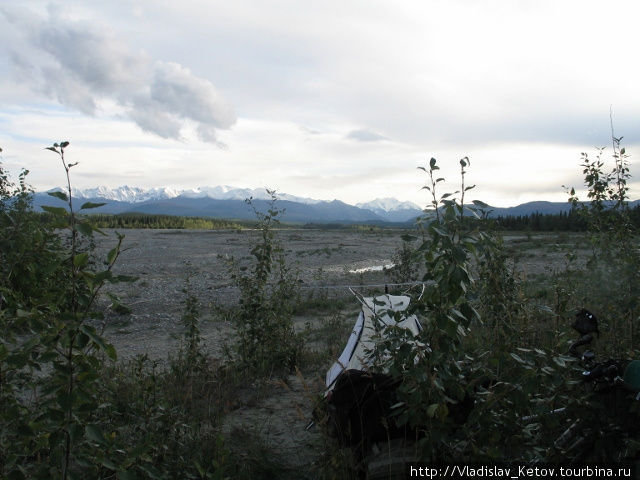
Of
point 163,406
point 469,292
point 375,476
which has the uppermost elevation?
point 469,292

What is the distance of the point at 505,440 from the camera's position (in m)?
3.01

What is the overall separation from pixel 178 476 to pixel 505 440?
2496 millimetres

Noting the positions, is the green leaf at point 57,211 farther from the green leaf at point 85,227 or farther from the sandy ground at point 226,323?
the sandy ground at point 226,323

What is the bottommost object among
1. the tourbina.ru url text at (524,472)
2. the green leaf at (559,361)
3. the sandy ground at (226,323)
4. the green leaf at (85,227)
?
the sandy ground at (226,323)

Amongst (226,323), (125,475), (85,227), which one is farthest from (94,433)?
(226,323)

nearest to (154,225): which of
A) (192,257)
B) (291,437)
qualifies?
(192,257)

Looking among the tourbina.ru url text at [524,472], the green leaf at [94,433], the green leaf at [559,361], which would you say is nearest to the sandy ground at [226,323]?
the green leaf at [94,433]

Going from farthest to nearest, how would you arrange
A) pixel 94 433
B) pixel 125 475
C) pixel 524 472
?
pixel 524 472, pixel 125 475, pixel 94 433

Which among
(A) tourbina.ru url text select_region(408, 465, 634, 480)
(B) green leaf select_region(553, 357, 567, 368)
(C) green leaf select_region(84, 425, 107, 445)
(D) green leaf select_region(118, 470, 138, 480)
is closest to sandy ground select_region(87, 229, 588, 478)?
(C) green leaf select_region(84, 425, 107, 445)

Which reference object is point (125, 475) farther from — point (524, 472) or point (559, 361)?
point (559, 361)

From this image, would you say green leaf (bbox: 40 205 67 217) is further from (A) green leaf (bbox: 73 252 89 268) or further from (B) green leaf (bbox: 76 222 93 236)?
(A) green leaf (bbox: 73 252 89 268)

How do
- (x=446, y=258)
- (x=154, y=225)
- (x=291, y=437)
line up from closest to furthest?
(x=446, y=258) → (x=291, y=437) → (x=154, y=225)

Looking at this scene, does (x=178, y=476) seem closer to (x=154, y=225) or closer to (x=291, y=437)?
(x=291, y=437)

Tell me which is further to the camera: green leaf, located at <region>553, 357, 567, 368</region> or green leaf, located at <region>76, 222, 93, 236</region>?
green leaf, located at <region>553, 357, 567, 368</region>
